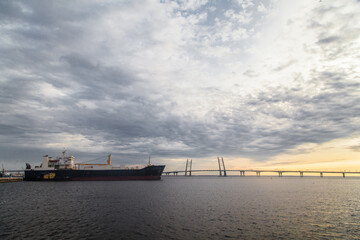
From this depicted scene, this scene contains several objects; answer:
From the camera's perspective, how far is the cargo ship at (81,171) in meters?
105

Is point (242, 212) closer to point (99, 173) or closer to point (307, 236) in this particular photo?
point (307, 236)

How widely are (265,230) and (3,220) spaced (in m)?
34.6

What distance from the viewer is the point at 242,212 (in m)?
33.8

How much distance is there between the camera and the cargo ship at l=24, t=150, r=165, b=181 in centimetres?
10525

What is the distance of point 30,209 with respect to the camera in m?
34.9

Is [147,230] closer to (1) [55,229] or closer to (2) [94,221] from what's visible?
(2) [94,221]

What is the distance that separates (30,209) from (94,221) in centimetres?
1659

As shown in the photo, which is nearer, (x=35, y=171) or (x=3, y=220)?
(x=3, y=220)

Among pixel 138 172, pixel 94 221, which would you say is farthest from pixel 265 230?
pixel 138 172

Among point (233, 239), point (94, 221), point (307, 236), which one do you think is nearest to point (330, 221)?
point (307, 236)

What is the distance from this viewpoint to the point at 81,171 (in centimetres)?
10425

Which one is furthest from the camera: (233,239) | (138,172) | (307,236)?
(138,172)

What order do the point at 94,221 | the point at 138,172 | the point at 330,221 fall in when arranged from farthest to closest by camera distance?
the point at 138,172 < the point at 330,221 < the point at 94,221

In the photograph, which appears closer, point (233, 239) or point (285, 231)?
point (233, 239)
